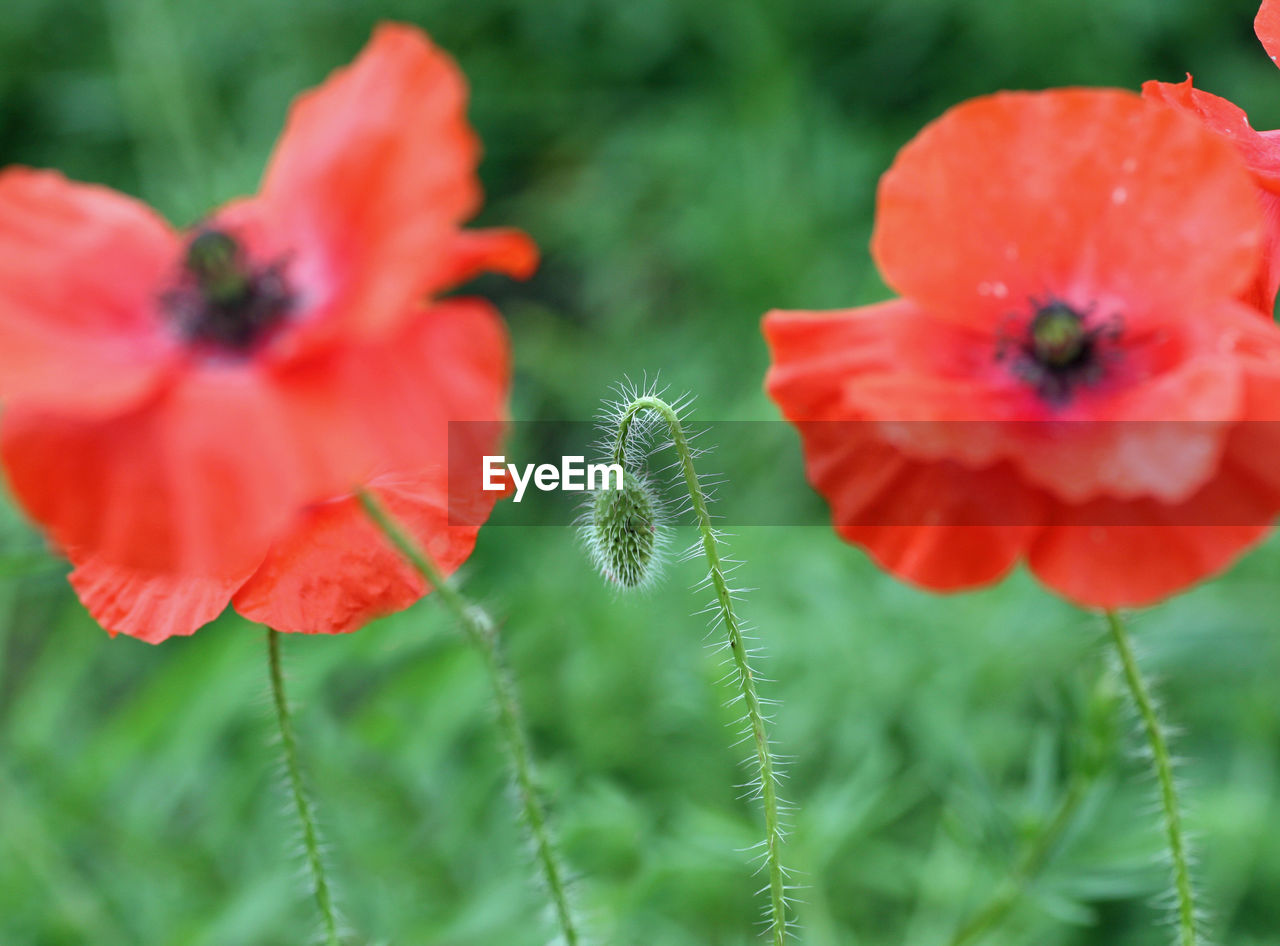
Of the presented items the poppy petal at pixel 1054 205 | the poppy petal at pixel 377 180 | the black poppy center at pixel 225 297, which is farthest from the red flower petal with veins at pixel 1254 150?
the black poppy center at pixel 225 297

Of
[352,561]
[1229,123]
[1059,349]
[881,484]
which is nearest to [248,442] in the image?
[352,561]

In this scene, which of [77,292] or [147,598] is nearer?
[77,292]

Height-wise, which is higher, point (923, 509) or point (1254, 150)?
point (1254, 150)

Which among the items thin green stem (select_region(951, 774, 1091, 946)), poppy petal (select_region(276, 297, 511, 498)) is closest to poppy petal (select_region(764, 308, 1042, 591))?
poppy petal (select_region(276, 297, 511, 498))

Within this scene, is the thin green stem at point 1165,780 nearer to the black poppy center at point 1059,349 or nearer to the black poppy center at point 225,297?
the black poppy center at point 1059,349

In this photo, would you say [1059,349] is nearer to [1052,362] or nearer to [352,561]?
[1052,362]

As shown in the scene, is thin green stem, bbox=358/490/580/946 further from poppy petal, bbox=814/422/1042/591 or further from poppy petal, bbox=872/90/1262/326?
poppy petal, bbox=872/90/1262/326

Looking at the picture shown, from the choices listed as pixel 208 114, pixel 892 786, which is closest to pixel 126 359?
pixel 892 786
